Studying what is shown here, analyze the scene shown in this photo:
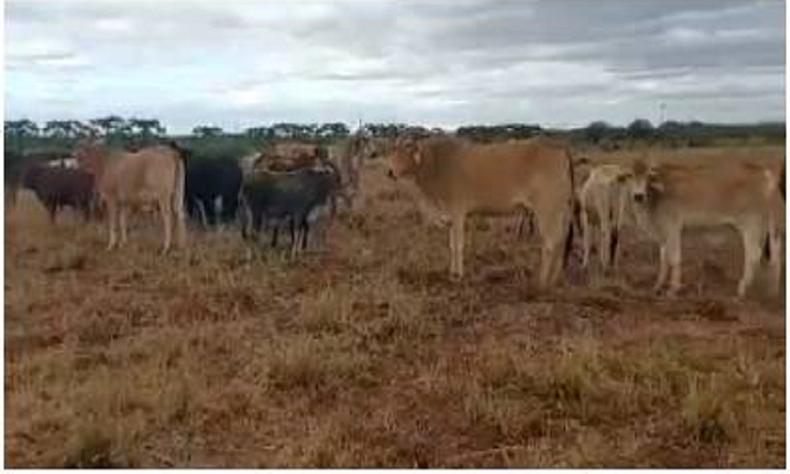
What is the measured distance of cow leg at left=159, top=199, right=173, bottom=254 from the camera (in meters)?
5.16

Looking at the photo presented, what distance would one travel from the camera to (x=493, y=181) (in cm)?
516

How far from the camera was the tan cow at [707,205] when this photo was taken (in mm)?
3982

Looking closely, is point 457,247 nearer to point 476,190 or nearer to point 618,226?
point 476,190

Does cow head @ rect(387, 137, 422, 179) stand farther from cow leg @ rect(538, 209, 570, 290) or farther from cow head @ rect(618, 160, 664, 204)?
cow head @ rect(618, 160, 664, 204)

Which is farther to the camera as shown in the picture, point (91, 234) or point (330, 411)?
point (91, 234)

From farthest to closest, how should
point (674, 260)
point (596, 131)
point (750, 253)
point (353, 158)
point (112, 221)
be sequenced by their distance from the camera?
1. point (112, 221)
2. point (353, 158)
3. point (674, 260)
4. point (750, 253)
5. point (596, 131)

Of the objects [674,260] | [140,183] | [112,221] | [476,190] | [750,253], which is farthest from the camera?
[140,183]

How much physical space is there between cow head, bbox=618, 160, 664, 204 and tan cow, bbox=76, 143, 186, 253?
5.38 feet

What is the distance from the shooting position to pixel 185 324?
3951 mm

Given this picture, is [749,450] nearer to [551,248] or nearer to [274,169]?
[551,248]

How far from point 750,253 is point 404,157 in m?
1.38

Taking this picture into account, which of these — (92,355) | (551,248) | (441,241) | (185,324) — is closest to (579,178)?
(551,248)

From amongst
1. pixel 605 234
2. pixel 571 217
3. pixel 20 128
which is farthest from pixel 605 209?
pixel 20 128

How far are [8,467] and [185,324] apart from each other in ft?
3.15
